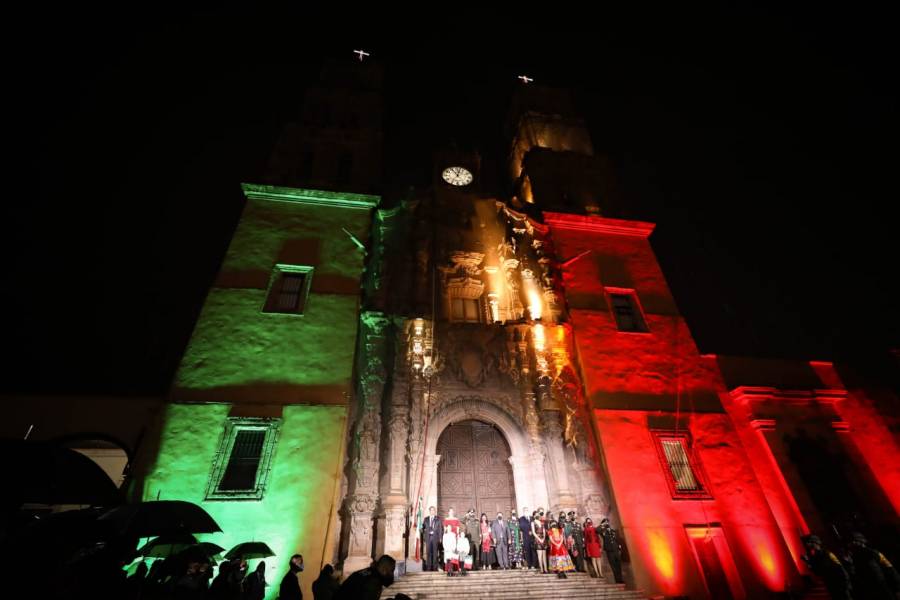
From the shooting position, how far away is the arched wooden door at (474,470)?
13.9m

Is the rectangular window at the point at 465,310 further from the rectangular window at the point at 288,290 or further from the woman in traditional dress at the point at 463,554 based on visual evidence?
the woman in traditional dress at the point at 463,554

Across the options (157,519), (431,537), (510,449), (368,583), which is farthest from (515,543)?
(368,583)

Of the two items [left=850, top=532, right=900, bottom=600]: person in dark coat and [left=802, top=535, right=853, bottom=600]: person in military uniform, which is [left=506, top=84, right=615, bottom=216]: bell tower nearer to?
[left=802, top=535, right=853, bottom=600]: person in military uniform

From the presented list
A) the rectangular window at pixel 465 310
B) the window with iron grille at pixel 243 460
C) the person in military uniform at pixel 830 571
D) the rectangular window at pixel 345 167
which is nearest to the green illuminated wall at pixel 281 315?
the window with iron grille at pixel 243 460

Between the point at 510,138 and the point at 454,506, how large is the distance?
24276 mm

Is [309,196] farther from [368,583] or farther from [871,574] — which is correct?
[871,574]

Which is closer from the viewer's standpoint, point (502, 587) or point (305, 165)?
point (502, 587)

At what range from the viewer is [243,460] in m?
12.3

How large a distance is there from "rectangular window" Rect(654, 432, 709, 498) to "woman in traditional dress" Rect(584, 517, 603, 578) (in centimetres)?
376

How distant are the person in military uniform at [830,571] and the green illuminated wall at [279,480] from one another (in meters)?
10.9

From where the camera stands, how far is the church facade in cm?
1210

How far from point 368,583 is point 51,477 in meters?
4.49

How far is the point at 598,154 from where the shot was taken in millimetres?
25531

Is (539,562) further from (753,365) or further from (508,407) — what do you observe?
(753,365)
